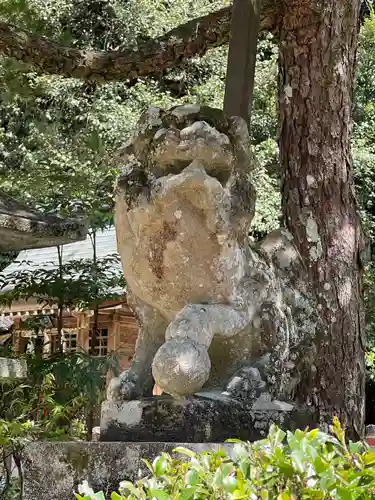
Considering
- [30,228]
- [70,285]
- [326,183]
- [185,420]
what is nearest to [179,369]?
[185,420]

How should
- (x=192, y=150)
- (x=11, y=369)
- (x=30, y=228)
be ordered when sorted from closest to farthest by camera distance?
(x=192, y=150) < (x=30, y=228) < (x=11, y=369)

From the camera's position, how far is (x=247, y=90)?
15.1 feet

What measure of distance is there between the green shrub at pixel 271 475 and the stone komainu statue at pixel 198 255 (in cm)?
75

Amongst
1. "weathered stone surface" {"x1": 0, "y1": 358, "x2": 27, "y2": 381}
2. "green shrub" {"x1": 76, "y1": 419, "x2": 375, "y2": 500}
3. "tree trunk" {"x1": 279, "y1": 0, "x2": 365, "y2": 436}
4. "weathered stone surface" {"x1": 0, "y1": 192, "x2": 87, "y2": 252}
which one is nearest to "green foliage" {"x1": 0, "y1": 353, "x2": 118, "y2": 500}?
"weathered stone surface" {"x1": 0, "y1": 358, "x2": 27, "y2": 381}

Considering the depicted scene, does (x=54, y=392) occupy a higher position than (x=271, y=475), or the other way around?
(x=271, y=475)

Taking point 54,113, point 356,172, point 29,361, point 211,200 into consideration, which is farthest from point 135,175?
point 54,113

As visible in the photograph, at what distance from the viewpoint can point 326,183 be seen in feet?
15.2

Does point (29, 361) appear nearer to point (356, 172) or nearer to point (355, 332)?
point (355, 332)

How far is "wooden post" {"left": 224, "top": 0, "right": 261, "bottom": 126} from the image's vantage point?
4586 mm

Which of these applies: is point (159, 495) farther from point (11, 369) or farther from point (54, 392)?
point (54, 392)

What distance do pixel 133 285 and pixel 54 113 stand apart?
11.3 metres

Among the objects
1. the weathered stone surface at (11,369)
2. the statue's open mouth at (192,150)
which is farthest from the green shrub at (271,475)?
the weathered stone surface at (11,369)

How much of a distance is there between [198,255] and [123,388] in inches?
19.3

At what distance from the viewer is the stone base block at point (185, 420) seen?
2.20m
